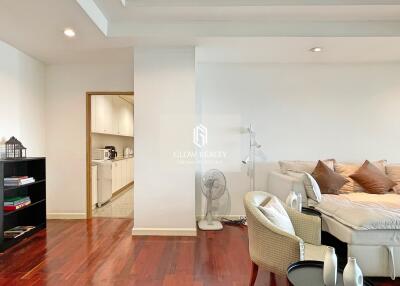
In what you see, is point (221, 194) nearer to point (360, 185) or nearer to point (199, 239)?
point (199, 239)

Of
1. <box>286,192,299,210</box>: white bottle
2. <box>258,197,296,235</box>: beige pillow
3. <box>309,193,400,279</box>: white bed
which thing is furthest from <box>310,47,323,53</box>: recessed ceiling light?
<box>258,197,296,235</box>: beige pillow

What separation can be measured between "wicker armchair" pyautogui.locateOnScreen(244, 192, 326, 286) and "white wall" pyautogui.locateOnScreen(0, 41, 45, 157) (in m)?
3.23

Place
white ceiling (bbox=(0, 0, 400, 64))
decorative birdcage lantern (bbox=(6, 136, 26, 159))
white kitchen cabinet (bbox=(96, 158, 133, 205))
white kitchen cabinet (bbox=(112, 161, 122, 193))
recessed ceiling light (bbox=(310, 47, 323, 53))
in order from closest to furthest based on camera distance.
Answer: white ceiling (bbox=(0, 0, 400, 64)), decorative birdcage lantern (bbox=(6, 136, 26, 159)), recessed ceiling light (bbox=(310, 47, 323, 53)), white kitchen cabinet (bbox=(96, 158, 133, 205)), white kitchen cabinet (bbox=(112, 161, 122, 193))

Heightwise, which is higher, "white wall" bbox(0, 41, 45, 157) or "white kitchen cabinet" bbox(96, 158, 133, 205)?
"white wall" bbox(0, 41, 45, 157)

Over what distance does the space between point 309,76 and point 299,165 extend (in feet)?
4.71

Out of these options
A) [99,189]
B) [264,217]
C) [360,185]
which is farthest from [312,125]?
[99,189]

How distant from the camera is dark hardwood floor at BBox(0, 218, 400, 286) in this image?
251 cm

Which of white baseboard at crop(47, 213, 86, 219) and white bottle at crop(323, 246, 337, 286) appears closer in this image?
white bottle at crop(323, 246, 337, 286)

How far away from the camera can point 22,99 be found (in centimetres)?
391

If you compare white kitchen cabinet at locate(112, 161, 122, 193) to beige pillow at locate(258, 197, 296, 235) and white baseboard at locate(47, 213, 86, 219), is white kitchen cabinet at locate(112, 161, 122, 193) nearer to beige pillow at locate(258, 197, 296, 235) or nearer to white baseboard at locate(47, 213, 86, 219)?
white baseboard at locate(47, 213, 86, 219)

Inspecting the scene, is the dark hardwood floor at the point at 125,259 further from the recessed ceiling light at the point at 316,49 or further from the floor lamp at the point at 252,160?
the recessed ceiling light at the point at 316,49

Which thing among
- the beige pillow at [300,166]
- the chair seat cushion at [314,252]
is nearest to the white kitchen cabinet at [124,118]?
the beige pillow at [300,166]

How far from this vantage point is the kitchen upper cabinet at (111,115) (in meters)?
5.44

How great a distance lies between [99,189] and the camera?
5.38 meters
